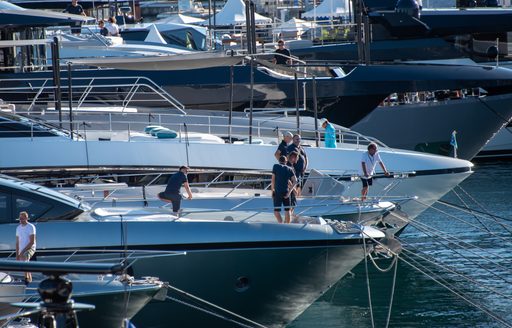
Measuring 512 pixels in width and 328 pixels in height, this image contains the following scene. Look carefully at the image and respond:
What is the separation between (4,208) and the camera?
15047 millimetres

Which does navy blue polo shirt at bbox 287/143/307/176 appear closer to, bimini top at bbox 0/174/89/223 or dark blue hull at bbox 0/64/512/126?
bimini top at bbox 0/174/89/223

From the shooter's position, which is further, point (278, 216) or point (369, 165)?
point (369, 165)

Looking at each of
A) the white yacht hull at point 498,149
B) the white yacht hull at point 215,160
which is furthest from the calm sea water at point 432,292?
the white yacht hull at point 498,149

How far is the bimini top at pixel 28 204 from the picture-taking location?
15016mm

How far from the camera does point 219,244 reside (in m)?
15.2

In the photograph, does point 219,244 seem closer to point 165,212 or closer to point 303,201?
point 165,212

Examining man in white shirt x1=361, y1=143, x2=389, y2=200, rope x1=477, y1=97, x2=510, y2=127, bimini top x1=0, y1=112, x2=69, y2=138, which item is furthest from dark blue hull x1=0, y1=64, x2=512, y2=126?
man in white shirt x1=361, y1=143, x2=389, y2=200

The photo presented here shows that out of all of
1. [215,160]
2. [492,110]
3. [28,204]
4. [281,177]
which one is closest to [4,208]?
[28,204]

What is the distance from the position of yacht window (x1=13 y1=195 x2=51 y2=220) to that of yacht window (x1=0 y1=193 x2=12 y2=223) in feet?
0.32

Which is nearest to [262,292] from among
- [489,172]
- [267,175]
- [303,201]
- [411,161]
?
[303,201]

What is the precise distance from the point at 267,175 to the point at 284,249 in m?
A: 5.35

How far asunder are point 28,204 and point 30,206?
0.04 meters

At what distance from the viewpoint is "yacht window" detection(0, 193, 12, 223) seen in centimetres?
1500

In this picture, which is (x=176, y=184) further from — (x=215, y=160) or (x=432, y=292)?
(x=432, y=292)
